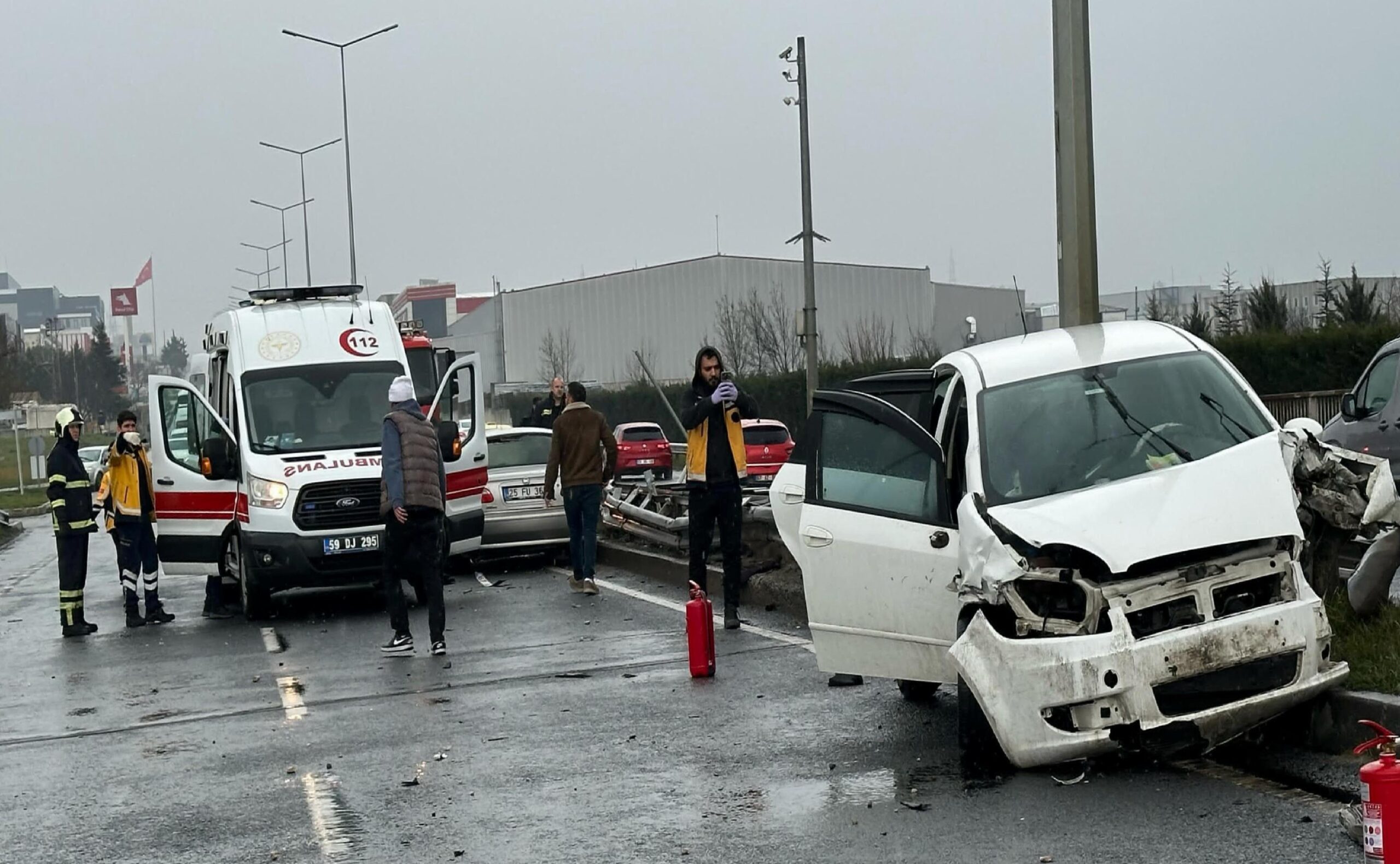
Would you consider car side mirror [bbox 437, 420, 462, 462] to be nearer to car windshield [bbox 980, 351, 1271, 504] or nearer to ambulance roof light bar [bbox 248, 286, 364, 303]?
ambulance roof light bar [bbox 248, 286, 364, 303]

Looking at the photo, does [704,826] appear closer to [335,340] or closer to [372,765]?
[372,765]

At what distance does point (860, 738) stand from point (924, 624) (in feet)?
2.70

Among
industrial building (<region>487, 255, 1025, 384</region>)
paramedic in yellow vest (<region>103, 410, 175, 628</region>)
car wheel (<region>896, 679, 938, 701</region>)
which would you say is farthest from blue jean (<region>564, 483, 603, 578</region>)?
industrial building (<region>487, 255, 1025, 384</region>)

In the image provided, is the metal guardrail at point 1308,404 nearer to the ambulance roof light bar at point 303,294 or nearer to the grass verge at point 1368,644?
the ambulance roof light bar at point 303,294

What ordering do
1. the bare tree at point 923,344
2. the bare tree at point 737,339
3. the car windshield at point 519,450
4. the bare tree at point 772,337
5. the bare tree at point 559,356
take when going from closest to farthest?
the car windshield at point 519,450
the bare tree at point 923,344
the bare tree at point 772,337
the bare tree at point 737,339
the bare tree at point 559,356

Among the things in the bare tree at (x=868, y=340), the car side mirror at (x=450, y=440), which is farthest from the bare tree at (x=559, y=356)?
the car side mirror at (x=450, y=440)

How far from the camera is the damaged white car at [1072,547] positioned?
21.2 ft

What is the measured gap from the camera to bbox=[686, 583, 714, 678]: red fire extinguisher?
392 inches

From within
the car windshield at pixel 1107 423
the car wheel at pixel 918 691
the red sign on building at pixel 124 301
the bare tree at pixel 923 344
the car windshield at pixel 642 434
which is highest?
the red sign on building at pixel 124 301

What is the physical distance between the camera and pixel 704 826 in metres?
6.52

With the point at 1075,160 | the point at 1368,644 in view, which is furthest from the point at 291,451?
the point at 1368,644

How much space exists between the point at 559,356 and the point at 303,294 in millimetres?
64936

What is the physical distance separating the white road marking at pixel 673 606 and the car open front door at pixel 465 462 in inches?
52.2

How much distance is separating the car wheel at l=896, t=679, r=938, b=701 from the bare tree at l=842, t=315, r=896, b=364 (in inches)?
1651
